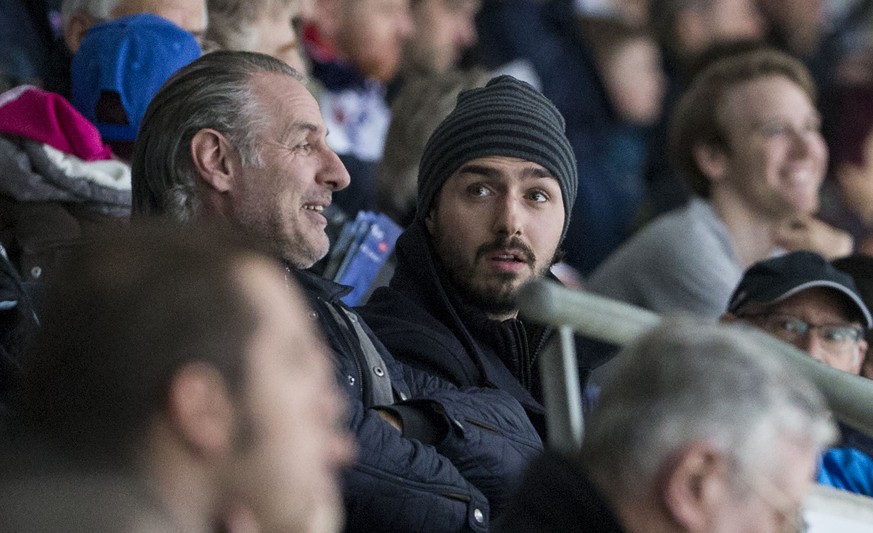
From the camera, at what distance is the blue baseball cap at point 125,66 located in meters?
4.86

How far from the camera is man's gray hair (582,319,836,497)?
8.27 feet

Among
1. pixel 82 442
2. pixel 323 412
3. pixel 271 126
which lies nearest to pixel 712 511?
pixel 323 412

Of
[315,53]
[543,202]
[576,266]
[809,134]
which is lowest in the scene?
[576,266]

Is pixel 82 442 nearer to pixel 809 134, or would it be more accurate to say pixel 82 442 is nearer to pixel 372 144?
pixel 809 134

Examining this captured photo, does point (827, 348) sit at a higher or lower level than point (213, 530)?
lower

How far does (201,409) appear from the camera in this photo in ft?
6.66

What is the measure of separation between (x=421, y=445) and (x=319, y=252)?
71cm

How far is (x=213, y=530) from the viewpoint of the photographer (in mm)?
2061

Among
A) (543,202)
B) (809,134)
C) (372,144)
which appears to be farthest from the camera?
(372,144)

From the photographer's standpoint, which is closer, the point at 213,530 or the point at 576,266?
the point at 213,530

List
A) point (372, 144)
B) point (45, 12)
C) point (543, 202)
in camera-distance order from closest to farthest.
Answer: point (543, 202), point (45, 12), point (372, 144)

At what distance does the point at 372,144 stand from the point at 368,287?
7.65 ft

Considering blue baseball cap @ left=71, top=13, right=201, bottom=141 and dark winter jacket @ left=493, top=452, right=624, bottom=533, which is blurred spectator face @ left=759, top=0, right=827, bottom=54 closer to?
blue baseball cap @ left=71, top=13, right=201, bottom=141

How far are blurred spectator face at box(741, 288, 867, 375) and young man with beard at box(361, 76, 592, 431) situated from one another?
836 millimetres
